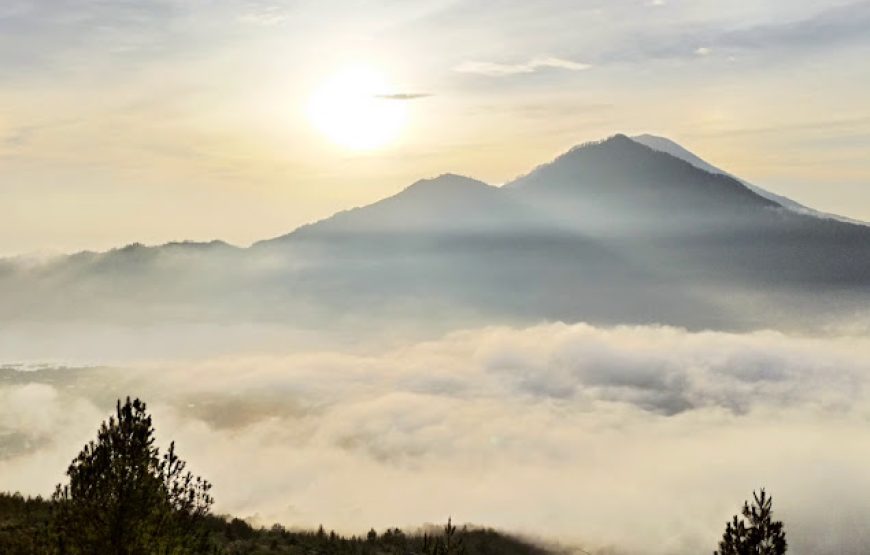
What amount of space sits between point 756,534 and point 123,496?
57.0 ft

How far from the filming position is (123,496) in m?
18.8

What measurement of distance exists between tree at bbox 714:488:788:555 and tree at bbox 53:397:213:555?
595 inches

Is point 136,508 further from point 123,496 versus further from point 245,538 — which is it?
point 245,538

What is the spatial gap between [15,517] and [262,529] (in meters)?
19.5

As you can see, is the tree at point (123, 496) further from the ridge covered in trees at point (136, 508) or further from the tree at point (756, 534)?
the tree at point (756, 534)

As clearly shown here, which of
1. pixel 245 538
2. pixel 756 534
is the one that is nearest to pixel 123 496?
pixel 756 534

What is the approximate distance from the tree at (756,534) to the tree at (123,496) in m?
15.1

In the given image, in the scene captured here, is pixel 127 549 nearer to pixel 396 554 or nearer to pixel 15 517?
pixel 15 517

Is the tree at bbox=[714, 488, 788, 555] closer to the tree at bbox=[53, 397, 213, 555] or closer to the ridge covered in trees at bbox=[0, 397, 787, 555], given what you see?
the ridge covered in trees at bbox=[0, 397, 787, 555]

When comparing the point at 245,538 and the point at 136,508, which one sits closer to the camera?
the point at 136,508

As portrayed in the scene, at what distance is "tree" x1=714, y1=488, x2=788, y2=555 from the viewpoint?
20.7m

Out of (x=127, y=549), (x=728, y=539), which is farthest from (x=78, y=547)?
(x=728, y=539)

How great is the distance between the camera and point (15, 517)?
3359 centimetres

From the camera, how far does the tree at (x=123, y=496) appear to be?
18.3 m
